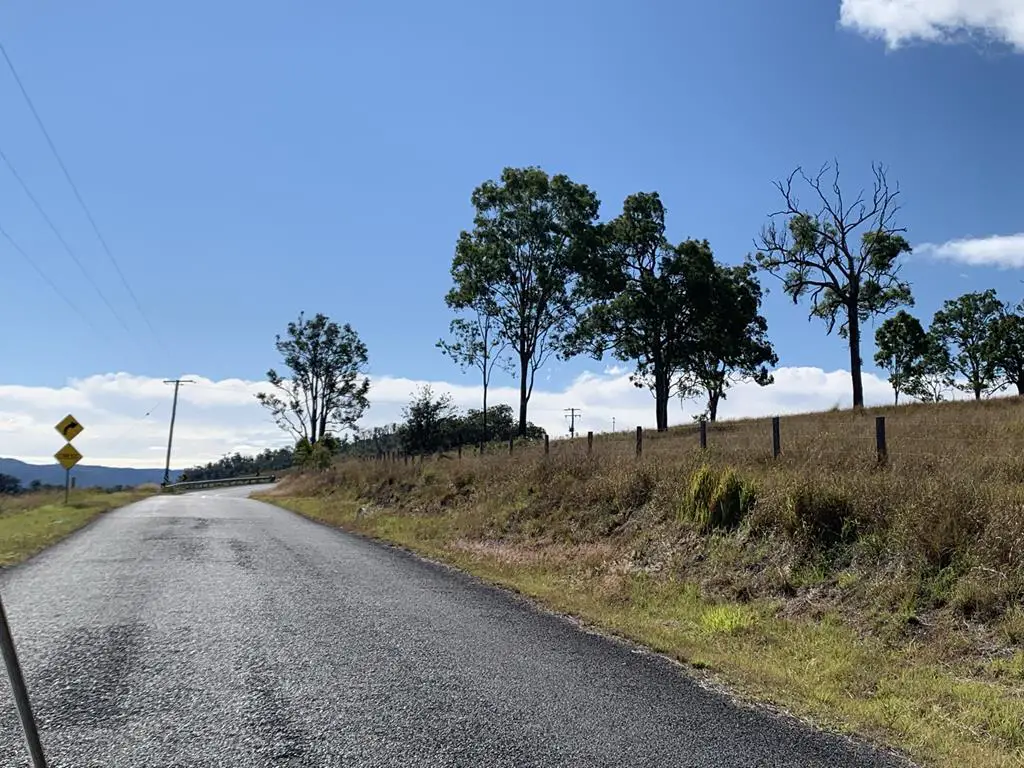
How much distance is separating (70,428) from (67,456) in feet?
5.84

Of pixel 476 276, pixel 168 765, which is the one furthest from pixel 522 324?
pixel 168 765

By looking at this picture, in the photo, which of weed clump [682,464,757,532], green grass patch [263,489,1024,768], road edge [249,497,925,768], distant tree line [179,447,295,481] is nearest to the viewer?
road edge [249,497,925,768]

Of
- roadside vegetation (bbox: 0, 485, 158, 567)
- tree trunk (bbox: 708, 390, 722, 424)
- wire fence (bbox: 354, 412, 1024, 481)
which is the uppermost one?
tree trunk (bbox: 708, 390, 722, 424)

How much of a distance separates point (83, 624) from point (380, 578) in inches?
166

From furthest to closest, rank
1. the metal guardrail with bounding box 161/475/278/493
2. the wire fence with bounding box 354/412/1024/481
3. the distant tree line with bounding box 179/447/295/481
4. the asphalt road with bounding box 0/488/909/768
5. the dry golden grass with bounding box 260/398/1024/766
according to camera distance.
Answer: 1. the distant tree line with bounding box 179/447/295/481
2. the metal guardrail with bounding box 161/475/278/493
3. the wire fence with bounding box 354/412/1024/481
4. the dry golden grass with bounding box 260/398/1024/766
5. the asphalt road with bounding box 0/488/909/768

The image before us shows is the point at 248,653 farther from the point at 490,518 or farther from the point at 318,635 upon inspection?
the point at 490,518

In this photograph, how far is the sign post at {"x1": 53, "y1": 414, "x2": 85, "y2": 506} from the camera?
26812mm

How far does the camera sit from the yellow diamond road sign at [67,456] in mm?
27938

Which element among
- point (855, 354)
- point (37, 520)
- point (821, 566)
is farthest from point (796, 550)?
point (855, 354)

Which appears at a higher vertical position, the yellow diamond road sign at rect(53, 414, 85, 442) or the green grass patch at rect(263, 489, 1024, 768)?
the yellow diamond road sign at rect(53, 414, 85, 442)

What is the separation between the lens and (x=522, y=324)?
1826 inches

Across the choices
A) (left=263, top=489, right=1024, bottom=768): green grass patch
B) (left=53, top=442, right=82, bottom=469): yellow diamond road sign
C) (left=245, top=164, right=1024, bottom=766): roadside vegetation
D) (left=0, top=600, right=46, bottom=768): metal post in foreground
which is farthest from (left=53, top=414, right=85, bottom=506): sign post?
(left=0, top=600, right=46, bottom=768): metal post in foreground

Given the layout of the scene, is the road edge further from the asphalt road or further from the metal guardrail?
the metal guardrail

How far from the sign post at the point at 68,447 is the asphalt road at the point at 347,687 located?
64.5 feet
